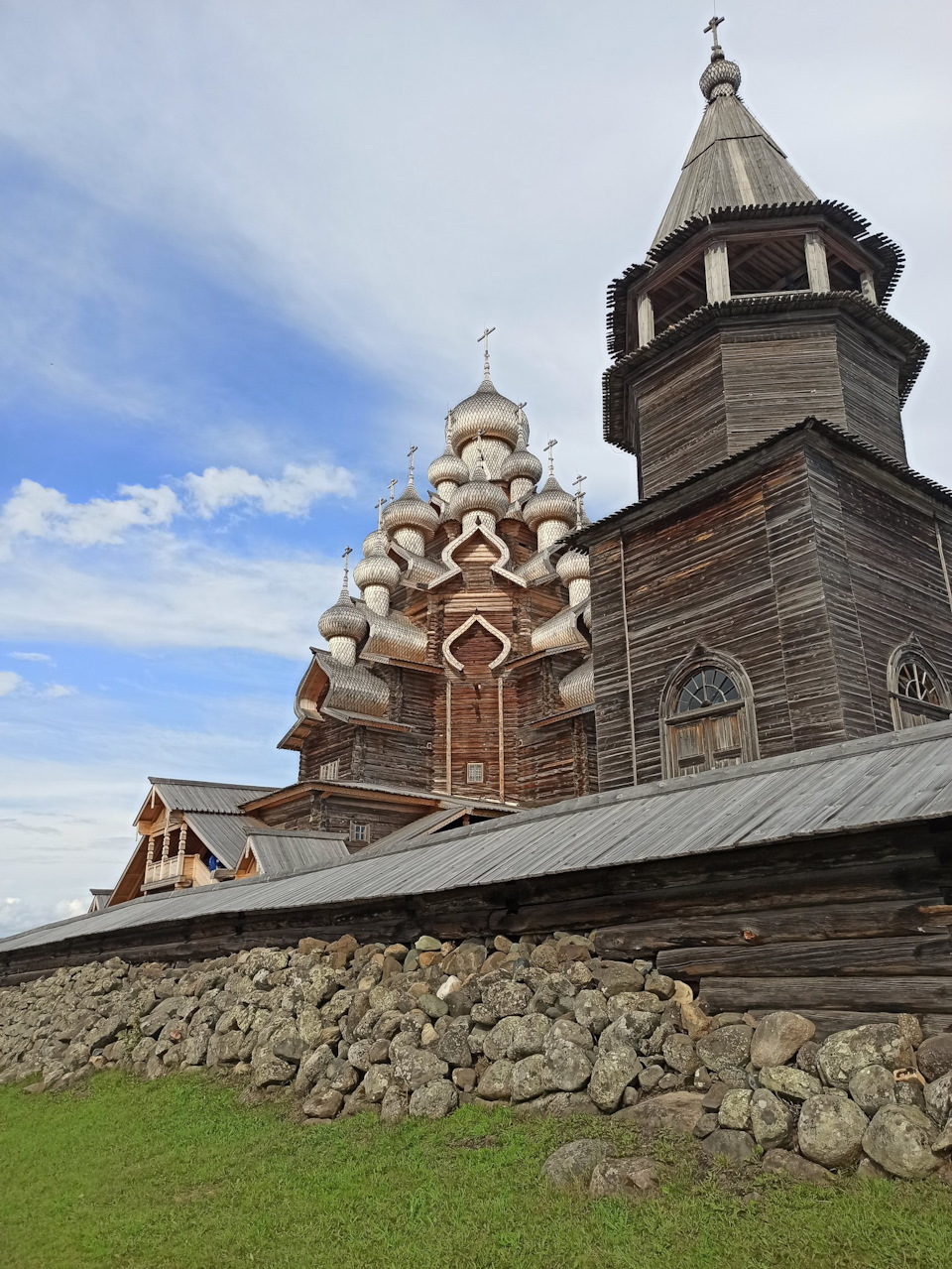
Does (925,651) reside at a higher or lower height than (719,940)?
higher

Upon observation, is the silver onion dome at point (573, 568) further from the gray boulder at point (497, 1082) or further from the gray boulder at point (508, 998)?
the gray boulder at point (497, 1082)

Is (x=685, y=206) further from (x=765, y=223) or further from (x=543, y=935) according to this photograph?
(x=543, y=935)

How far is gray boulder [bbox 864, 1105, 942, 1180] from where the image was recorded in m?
4.39

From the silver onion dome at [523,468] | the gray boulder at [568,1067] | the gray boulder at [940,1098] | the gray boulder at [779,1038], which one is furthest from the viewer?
the silver onion dome at [523,468]

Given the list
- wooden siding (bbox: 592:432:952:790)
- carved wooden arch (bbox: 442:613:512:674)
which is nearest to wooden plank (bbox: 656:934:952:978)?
wooden siding (bbox: 592:432:952:790)

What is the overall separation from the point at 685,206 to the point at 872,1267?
16526mm

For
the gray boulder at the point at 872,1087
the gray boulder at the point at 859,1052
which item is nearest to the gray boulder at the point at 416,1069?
the gray boulder at the point at 859,1052

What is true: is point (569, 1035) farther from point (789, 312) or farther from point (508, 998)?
point (789, 312)

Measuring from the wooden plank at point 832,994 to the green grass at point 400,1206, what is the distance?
1.15 m

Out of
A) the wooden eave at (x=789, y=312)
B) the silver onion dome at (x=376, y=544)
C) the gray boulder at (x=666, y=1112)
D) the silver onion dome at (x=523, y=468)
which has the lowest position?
the gray boulder at (x=666, y=1112)

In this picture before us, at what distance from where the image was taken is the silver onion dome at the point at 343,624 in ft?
87.9

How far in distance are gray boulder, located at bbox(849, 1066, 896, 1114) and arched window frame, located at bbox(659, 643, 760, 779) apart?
7.03 metres

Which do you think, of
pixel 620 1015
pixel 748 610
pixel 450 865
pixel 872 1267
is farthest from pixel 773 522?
pixel 872 1267

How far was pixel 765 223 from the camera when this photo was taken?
1472 centimetres
